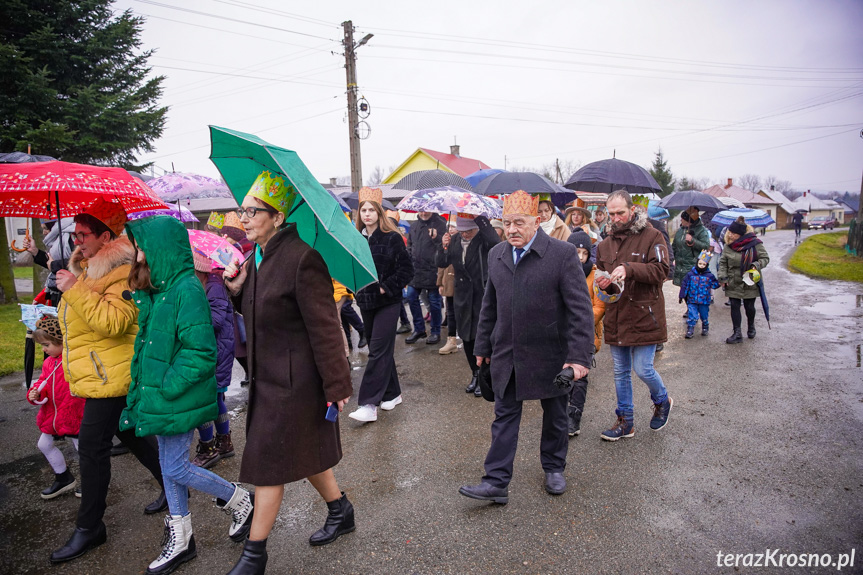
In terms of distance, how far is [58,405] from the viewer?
12.1ft

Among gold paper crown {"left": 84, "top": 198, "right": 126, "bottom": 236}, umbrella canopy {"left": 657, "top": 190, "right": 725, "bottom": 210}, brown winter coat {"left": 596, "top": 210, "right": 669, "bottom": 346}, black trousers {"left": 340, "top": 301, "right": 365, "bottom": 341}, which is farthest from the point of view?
umbrella canopy {"left": 657, "top": 190, "right": 725, "bottom": 210}

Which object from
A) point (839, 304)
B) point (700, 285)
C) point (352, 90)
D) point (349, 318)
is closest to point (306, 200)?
point (349, 318)

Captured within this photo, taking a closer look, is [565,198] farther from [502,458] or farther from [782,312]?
[502,458]

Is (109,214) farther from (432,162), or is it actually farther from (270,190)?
(432,162)

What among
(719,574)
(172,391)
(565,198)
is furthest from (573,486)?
(565,198)

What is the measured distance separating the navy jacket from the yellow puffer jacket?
7.72 ft

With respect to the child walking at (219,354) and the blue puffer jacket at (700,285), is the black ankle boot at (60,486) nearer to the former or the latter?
the child walking at (219,354)

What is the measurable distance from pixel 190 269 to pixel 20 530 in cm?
224

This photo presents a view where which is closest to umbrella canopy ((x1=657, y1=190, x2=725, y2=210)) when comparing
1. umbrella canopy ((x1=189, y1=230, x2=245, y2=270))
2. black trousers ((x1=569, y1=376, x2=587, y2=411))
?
black trousers ((x1=569, y1=376, x2=587, y2=411))

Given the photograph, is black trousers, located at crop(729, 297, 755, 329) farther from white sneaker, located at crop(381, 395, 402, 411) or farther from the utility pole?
the utility pole

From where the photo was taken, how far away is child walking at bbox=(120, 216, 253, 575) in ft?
9.27

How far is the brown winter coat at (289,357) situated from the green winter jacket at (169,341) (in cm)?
30

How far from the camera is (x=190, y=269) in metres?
2.97

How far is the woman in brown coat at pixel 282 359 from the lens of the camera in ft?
8.90
